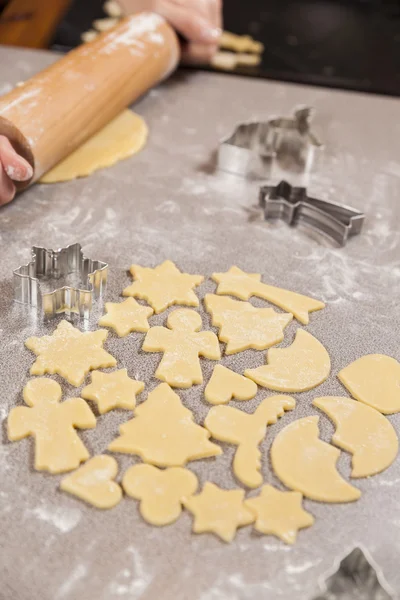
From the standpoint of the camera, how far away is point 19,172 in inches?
62.9

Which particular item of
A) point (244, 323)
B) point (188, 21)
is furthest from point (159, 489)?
point (188, 21)

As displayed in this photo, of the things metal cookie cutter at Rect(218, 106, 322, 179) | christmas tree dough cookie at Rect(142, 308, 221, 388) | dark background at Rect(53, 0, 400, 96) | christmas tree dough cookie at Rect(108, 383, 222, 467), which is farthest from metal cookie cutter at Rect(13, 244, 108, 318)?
dark background at Rect(53, 0, 400, 96)

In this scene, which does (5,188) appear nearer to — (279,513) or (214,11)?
(279,513)

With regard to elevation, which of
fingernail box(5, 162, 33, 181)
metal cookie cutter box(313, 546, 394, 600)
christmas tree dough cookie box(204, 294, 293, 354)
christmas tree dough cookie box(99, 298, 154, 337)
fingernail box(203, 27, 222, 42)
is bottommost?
christmas tree dough cookie box(99, 298, 154, 337)

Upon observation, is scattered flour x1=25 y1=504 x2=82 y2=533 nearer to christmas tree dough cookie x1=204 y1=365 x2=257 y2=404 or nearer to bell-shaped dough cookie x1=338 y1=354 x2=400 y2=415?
christmas tree dough cookie x1=204 y1=365 x2=257 y2=404

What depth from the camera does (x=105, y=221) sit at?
1.68m

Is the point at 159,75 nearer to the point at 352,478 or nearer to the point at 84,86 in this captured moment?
the point at 84,86

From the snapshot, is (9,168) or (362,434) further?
(9,168)

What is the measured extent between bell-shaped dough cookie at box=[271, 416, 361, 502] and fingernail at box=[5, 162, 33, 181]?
33.8 inches

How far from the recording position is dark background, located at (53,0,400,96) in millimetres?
2633

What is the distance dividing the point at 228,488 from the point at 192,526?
0.29 ft

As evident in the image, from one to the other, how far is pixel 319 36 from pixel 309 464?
2327 mm

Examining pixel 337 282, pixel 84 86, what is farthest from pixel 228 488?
pixel 84 86

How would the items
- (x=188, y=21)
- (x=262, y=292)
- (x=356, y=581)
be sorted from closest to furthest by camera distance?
1. (x=356, y=581)
2. (x=262, y=292)
3. (x=188, y=21)
